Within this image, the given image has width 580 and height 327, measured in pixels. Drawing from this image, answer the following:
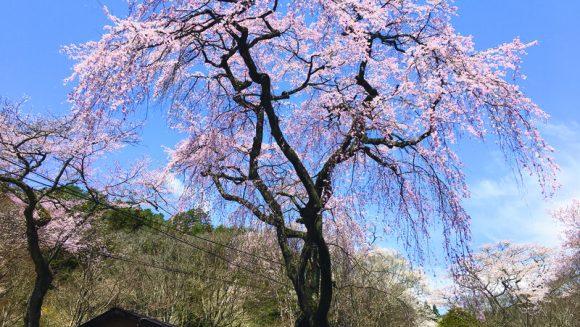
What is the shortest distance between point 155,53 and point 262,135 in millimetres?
1766

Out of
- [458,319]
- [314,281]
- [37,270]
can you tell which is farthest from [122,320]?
[458,319]

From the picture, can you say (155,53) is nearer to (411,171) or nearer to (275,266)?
(411,171)

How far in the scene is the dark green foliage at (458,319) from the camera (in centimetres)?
1861

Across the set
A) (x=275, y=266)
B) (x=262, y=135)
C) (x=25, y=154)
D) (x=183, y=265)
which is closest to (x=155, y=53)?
(x=262, y=135)

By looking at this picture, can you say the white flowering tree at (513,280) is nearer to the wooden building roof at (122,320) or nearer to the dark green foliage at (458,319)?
the dark green foliage at (458,319)

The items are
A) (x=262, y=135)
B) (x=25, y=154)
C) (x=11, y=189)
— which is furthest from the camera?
(x=11, y=189)

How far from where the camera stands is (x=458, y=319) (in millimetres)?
18859

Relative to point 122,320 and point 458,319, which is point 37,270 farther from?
point 458,319

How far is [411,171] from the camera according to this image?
5.89 m

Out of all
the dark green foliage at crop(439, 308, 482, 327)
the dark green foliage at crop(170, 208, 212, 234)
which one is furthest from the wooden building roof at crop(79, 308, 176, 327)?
the dark green foliage at crop(439, 308, 482, 327)

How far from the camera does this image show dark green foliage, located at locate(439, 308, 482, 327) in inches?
733

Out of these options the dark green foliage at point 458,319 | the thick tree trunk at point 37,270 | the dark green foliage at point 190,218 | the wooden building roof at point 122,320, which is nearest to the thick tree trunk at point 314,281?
the dark green foliage at point 190,218

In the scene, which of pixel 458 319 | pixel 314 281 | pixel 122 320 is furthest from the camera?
pixel 458 319

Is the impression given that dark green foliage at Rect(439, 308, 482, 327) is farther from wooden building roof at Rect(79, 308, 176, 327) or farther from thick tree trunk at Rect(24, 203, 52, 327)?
thick tree trunk at Rect(24, 203, 52, 327)
